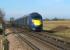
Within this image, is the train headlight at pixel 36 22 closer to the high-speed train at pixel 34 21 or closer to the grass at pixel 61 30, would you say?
the high-speed train at pixel 34 21

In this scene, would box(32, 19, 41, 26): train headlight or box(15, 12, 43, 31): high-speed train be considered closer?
box(15, 12, 43, 31): high-speed train

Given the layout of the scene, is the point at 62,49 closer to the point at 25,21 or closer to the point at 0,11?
the point at 25,21

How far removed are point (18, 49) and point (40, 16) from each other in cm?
2995

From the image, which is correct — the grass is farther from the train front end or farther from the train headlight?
the train headlight

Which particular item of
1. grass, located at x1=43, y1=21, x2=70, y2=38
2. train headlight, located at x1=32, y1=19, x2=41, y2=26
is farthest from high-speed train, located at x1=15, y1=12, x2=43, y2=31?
grass, located at x1=43, y1=21, x2=70, y2=38

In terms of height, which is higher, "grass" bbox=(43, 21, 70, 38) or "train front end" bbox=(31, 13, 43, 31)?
"train front end" bbox=(31, 13, 43, 31)

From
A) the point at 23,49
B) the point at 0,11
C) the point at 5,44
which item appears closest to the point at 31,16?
the point at 23,49

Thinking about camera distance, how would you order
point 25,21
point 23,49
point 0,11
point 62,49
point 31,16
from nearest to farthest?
point 23,49, point 62,49, point 31,16, point 25,21, point 0,11

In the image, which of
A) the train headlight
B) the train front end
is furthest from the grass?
the train headlight

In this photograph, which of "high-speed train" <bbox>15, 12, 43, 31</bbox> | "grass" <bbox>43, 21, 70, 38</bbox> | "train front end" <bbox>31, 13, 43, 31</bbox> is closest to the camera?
"grass" <bbox>43, 21, 70, 38</bbox>

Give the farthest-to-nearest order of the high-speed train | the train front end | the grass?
the train front end < the high-speed train < the grass

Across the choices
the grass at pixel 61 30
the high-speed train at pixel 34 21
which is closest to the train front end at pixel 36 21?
the high-speed train at pixel 34 21

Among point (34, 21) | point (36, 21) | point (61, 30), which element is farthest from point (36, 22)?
point (61, 30)

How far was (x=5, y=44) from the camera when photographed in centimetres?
1096
